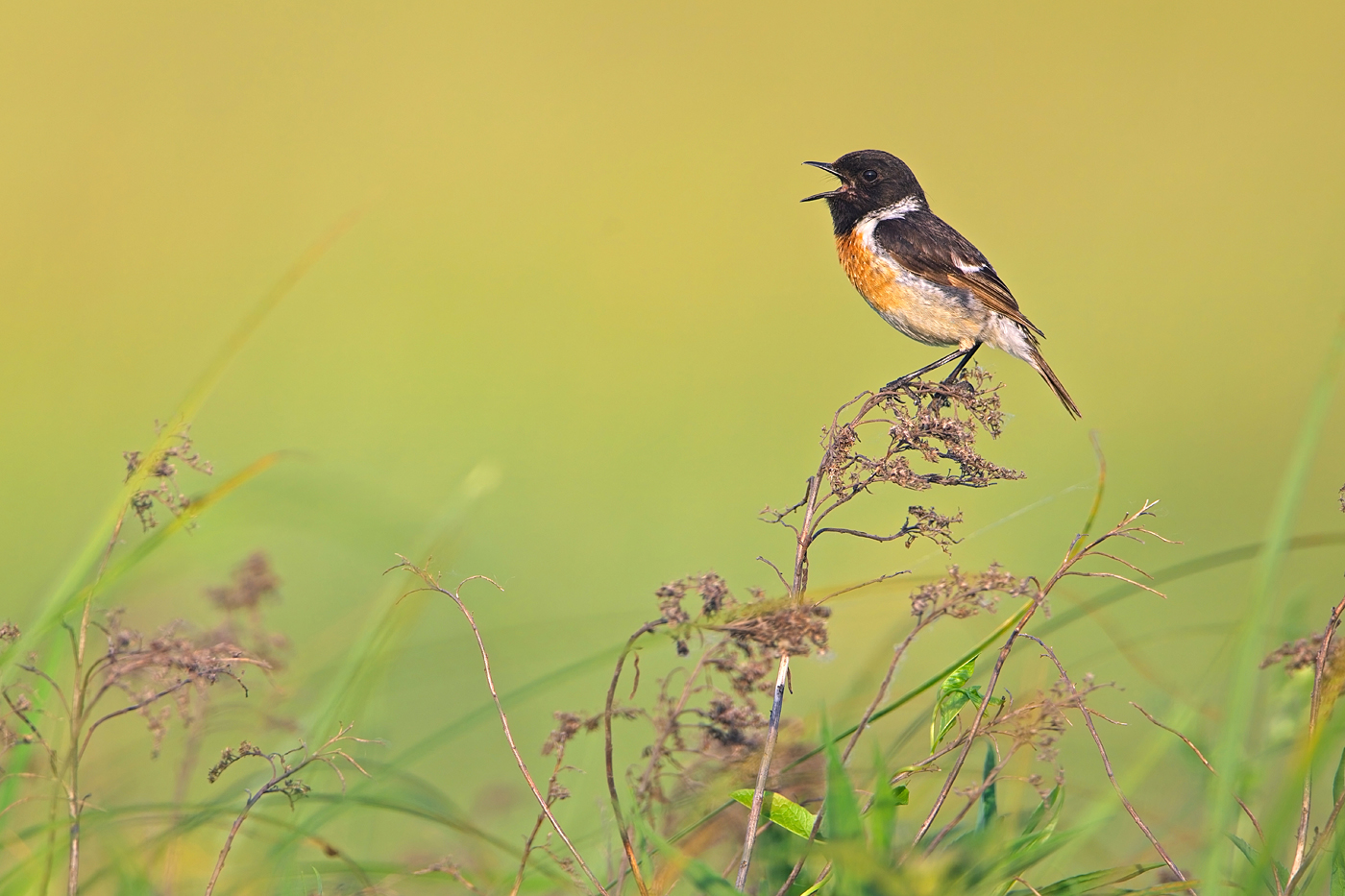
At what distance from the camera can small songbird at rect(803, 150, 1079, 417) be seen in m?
3.62

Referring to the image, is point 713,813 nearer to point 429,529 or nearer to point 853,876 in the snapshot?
point 853,876

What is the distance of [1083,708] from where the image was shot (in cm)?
141

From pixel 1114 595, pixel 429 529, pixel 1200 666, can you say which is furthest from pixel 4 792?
pixel 1200 666

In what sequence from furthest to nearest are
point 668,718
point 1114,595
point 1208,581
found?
point 1208,581 → point 1114,595 → point 668,718

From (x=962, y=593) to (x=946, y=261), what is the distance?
243 centimetres

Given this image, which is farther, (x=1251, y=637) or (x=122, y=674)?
(x=122, y=674)

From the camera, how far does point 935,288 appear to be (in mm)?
3635

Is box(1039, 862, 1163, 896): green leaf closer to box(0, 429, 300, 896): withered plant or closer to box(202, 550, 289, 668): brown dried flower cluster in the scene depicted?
box(0, 429, 300, 896): withered plant

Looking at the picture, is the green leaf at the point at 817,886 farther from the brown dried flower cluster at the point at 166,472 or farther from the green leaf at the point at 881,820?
the brown dried flower cluster at the point at 166,472

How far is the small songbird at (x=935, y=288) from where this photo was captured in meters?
3.62

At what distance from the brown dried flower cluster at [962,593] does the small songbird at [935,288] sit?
82.8 inches

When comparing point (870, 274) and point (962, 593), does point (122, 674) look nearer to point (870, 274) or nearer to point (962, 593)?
point (962, 593)

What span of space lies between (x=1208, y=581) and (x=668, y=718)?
20.0ft

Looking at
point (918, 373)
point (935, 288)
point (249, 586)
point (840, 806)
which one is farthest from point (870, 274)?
point (840, 806)
